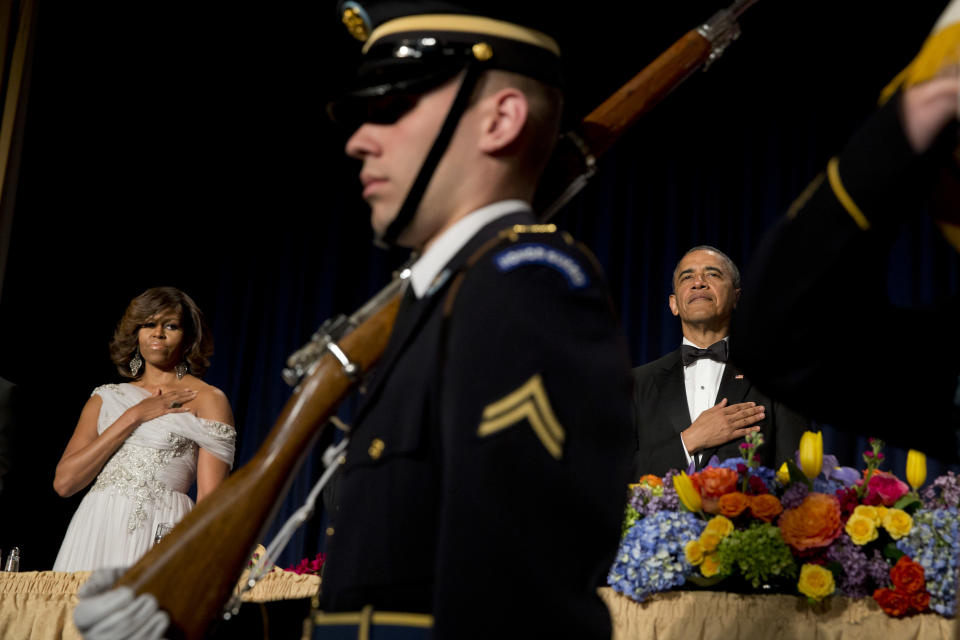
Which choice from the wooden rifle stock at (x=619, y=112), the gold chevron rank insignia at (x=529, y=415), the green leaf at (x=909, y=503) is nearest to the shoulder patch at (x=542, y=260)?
the gold chevron rank insignia at (x=529, y=415)

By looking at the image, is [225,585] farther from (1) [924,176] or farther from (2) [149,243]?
(2) [149,243]

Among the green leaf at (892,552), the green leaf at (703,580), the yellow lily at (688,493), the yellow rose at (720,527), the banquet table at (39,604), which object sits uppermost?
the yellow lily at (688,493)

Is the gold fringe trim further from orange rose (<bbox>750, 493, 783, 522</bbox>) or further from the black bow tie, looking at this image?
the black bow tie

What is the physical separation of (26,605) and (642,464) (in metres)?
1.87

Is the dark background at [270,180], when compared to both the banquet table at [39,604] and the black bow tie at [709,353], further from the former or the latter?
the banquet table at [39,604]

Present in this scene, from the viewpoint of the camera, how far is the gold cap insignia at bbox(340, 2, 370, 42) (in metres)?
1.24

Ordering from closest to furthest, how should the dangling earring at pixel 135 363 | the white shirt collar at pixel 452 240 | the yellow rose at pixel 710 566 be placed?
the white shirt collar at pixel 452 240 → the yellow rose at pixel 710 566 → the dangling earring at pixel 135 363

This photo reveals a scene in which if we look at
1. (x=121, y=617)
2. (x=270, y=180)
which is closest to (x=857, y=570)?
(x=121, y=617)

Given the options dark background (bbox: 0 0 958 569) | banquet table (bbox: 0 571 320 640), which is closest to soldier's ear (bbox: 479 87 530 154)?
banquet table (bbox: 0 571 320 640)

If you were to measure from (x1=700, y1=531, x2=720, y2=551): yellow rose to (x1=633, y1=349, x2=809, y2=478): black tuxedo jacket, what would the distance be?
1095 mm

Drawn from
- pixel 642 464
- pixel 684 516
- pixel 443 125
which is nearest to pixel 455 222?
pixel 443 125

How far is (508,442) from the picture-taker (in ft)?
2.73

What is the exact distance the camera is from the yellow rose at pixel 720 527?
1909 mm

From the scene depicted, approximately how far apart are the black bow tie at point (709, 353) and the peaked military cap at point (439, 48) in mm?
2346
